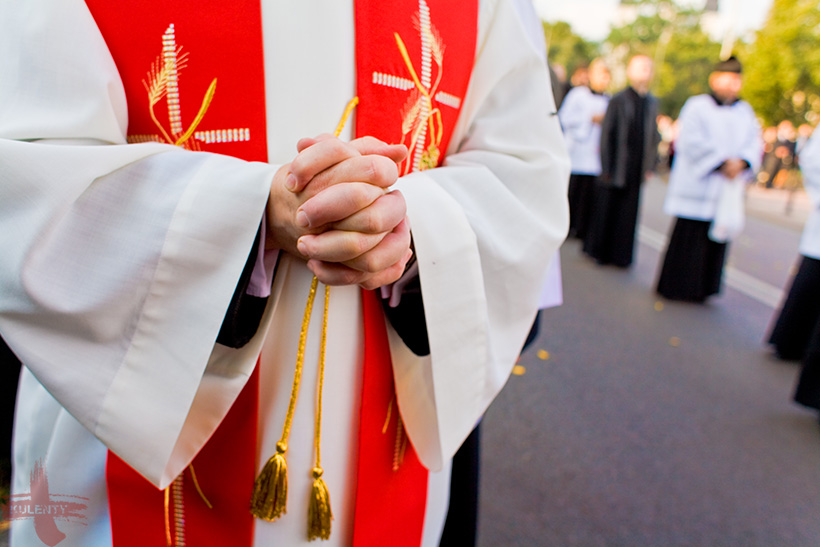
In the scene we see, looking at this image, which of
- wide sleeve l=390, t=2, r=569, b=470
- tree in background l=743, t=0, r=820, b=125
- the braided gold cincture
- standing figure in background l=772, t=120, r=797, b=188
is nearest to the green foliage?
standing figure in background l=772, t=120, r=797, b=188

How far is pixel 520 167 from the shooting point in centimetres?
111

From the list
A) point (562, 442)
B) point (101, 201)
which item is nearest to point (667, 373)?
point (562, 442)

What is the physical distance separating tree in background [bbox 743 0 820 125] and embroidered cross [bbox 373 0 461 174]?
51.8 feet

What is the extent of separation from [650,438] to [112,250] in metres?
2.93

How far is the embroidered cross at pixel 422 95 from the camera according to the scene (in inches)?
39.8

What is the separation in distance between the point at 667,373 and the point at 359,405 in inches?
132

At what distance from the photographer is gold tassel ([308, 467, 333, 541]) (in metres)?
0.95

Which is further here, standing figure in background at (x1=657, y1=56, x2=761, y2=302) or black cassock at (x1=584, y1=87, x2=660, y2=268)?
black cassock at (x1=584, y1=87, x2=660, y2=268)

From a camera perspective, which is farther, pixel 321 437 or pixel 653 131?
pixel 653 131

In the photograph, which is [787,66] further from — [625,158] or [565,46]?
[565,46]

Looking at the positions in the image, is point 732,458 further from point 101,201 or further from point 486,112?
point 101,201

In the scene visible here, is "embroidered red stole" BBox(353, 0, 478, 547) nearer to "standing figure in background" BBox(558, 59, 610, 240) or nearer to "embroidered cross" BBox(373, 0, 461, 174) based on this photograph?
"embroidered cross" BBox(373, 0, 461, 174)

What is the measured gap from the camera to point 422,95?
3.40 ft

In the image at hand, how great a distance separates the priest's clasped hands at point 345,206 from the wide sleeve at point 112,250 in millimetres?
106
